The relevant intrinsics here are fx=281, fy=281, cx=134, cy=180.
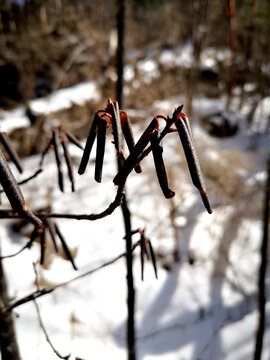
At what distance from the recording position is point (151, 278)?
3.19m

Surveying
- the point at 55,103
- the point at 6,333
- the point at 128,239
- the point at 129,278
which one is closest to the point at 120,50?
the point at 128,239

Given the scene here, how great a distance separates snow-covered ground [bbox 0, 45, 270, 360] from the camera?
2441 millimetres

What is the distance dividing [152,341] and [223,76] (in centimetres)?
822

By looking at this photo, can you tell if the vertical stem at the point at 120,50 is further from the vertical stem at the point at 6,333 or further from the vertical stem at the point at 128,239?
the vertical stem at the point at 6,333

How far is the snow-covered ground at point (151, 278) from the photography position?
2441mm

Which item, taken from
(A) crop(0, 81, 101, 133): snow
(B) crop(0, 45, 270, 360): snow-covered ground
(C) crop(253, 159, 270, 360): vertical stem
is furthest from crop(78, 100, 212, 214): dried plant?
(A) crop(0, 81, 101, 133): snow

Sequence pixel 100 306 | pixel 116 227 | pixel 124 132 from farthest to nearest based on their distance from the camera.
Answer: pixel 116 227
pixel 100 306
pixel 124 132

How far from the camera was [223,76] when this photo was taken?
8797 mm

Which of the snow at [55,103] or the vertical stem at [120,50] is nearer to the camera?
the vertical stem at [120,50]

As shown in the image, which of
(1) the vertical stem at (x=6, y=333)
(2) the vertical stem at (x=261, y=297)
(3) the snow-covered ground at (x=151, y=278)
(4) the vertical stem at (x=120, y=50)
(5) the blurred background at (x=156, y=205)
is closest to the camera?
(1) the vertical stem at (x=6, y=333)

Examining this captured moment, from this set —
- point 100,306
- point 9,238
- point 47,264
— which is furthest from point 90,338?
point 9,238

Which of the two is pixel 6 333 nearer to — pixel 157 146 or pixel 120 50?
pixel 157 146

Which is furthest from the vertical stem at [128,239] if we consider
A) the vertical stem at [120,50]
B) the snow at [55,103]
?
the snow at [55,103]

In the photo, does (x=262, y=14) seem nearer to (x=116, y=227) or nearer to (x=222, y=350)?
(x=116, y=227)
